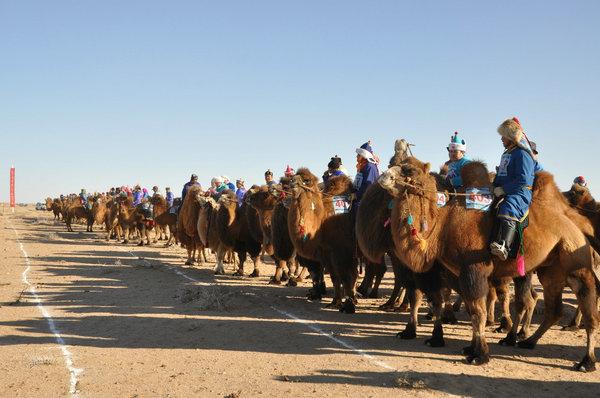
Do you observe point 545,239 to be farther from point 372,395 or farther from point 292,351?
point 292,351

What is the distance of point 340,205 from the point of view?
33.1ft

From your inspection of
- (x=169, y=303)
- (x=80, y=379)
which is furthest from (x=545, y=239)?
(x=169, y=303)

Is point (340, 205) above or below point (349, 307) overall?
above

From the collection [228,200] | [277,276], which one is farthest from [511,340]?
[228,200]

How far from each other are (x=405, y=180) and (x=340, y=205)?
135 inches

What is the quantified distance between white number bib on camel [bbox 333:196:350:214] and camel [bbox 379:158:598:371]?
129 inches

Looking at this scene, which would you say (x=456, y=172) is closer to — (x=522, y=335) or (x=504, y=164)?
(x=504, y=164)

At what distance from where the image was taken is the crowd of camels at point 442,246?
652cm

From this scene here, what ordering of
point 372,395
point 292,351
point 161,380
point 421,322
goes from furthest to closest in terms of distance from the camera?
point 421,322, point 292,351, point 161,380, point 372,395

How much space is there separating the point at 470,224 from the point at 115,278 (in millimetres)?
10498

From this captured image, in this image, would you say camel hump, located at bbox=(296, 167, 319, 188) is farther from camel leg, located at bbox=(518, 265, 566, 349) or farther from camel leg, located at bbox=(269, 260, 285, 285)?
camel leg, located at bbox=(518, 265, 566, 349)

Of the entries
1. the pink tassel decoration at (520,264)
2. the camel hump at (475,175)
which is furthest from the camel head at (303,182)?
the pink tassel decoration at (520,264)

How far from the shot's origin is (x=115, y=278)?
46.7ft

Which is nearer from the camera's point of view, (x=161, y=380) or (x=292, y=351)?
(x=161, y=380)
